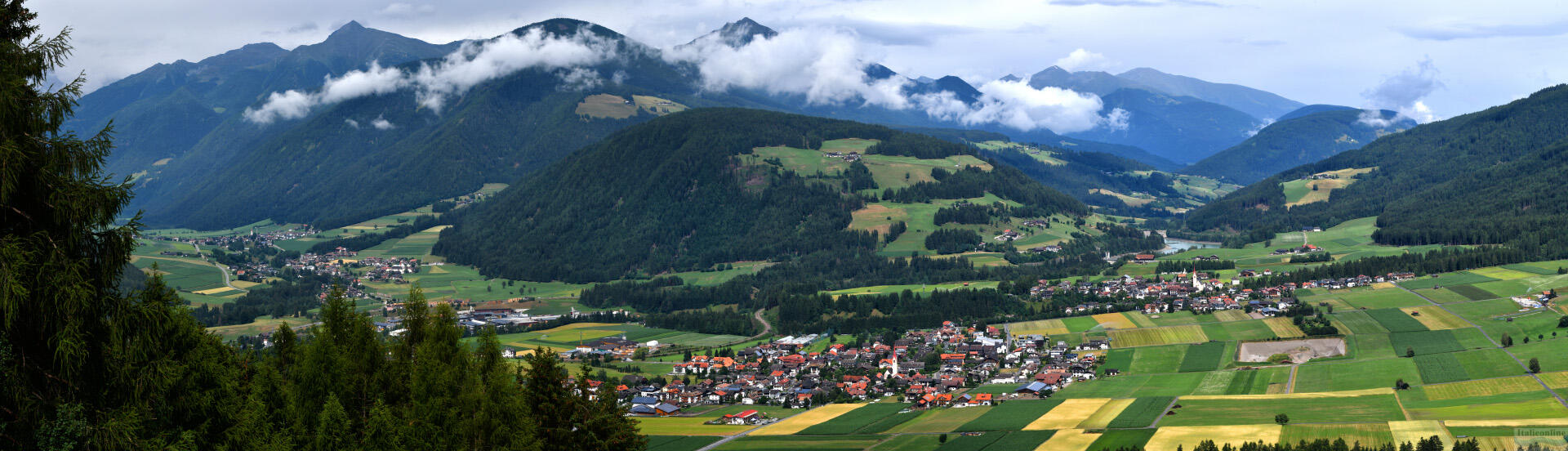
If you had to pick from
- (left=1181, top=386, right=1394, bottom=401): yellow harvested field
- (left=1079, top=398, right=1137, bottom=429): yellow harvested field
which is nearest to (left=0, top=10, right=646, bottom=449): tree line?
(left=1079, top=398, right=1137, bottom=429): yellow harvested field

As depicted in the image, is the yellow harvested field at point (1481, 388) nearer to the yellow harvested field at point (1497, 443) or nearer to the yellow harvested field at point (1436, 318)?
the yellow harvested field at point (1497, 443)

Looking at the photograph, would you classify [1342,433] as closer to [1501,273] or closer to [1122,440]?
[1122,440]

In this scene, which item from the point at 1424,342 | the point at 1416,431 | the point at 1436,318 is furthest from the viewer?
the point at 1436,318

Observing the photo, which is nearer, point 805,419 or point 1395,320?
point 805,419

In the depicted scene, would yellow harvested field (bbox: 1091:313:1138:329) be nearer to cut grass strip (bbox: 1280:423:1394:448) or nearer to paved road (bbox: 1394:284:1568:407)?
paved road (bbox: 1394:284:1568:407)

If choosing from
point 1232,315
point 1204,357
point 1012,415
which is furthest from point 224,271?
point 1232,315
